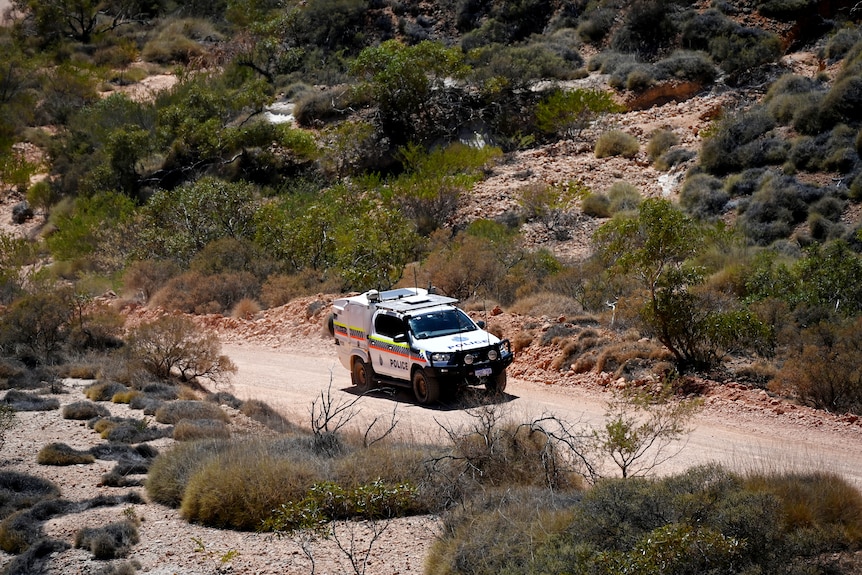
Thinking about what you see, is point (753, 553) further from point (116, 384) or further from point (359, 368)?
point (116, 384)

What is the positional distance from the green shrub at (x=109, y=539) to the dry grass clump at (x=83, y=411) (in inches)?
245

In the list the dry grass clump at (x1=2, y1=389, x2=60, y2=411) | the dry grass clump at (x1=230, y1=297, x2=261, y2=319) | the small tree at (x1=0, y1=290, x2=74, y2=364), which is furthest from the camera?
the dry grass clump at (x1=230, y1=297, x2=261, y2=319)

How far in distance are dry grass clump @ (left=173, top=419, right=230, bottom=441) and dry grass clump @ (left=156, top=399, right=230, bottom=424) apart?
0.61 meters

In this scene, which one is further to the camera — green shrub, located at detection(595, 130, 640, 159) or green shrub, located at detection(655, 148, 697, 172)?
green shrub, located at detection(595, 130, 640, 159)

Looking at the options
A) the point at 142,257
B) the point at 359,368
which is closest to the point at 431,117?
the point at 142,257

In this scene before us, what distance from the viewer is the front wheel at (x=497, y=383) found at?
56.9 ft

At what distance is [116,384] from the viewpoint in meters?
18.8

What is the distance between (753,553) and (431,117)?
126 ft

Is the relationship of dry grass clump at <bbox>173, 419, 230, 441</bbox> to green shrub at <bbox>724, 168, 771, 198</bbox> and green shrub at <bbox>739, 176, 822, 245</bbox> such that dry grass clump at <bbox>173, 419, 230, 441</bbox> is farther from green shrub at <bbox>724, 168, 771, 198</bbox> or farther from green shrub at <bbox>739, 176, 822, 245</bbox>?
green shrub at <bbox>724, 168, 771, 198</bbox>

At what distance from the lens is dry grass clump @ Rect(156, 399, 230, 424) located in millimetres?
16141

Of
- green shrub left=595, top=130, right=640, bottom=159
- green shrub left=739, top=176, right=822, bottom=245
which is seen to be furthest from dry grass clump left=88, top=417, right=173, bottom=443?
green shrub left=595, top=130, right=640, bottom=159

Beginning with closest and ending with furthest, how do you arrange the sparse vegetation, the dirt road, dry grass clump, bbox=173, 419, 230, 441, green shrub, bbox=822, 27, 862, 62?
the sparse vegetation → the dirt road → dry grass clump, bbox=173, 419, 230, 441 → green shrub, bbox=822, 27, 862, 62

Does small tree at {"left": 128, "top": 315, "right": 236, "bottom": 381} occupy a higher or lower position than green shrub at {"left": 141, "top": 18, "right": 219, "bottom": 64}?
lower

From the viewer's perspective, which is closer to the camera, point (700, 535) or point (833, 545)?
point (700, 535)
